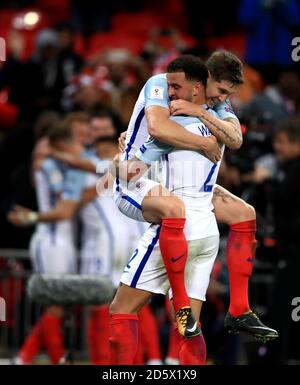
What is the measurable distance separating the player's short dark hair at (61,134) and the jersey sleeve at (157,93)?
4.80m

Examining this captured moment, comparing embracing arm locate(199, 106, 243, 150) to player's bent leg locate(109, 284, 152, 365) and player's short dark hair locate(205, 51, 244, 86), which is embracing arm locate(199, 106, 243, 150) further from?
player's bent leg locate(109, 284, 152, 365)

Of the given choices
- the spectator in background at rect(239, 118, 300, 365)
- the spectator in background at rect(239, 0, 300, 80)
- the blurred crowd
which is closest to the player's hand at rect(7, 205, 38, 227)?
the blurred crowd

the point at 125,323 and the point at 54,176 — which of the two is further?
the point at 54,176

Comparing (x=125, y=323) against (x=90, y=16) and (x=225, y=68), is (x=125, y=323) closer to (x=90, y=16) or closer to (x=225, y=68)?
(x=225, y=68)

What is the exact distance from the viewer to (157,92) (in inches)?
299

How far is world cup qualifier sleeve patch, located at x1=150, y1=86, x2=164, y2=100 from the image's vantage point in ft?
24.8

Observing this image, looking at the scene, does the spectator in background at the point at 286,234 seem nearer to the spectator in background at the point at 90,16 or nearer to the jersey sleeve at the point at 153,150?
the jersey sleeve at the point at 153,150

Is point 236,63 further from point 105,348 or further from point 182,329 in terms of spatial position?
point 105,348

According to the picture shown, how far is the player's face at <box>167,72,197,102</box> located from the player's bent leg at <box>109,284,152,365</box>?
126 cm

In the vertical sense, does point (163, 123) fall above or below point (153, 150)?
above

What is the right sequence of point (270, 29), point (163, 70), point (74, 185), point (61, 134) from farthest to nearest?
point (270, 29) → point (163, 70) → point (61, 134) → point (74, 185)

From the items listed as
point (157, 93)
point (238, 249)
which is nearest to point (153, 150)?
point (157, 93)

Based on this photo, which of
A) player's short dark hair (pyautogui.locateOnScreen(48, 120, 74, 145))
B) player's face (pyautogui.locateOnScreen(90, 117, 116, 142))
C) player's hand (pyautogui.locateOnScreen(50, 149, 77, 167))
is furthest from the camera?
player's short dark hair (pyautogui.locateOnScreen(48, 120, 74, 145))
